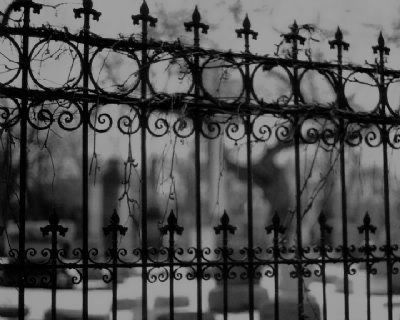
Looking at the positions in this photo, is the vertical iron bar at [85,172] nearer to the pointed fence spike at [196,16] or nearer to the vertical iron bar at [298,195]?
the pointed fence spike at [196,16]

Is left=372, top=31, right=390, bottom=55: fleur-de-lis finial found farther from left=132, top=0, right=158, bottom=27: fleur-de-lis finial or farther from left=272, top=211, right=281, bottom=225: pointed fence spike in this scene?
left=132, top=0, right=158, bottom=27: fleur-de-lis finial

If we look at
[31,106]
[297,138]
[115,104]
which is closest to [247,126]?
[297,138]

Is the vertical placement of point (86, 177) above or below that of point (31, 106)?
below

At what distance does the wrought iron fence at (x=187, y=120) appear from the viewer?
3275mm

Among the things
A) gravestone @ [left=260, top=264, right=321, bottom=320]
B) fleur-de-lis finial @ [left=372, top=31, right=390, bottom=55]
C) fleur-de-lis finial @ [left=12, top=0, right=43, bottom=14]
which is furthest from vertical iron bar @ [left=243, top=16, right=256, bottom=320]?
gravestone @ [left=260, top=264, right=321, bottom=320]

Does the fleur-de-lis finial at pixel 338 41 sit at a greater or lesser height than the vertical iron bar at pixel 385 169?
greater

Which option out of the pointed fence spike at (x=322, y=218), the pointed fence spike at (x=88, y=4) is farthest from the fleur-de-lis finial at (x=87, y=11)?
the pointed fence spike at (x=322, y=218)

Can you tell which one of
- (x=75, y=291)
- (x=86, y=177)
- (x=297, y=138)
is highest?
(x=297, y=138)

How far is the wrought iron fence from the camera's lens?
3275 millimetres

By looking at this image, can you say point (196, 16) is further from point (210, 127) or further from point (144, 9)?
point (210, 127)

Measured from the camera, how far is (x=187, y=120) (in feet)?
11.7

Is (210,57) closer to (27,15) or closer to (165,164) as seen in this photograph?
(165,164)

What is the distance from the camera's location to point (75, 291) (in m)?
14.0

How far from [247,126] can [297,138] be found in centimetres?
37
